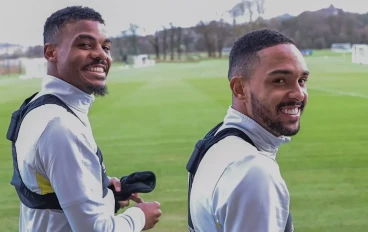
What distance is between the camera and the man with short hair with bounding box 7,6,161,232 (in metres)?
1.04

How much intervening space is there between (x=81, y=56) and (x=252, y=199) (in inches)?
22.5

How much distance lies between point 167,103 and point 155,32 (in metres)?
2.57

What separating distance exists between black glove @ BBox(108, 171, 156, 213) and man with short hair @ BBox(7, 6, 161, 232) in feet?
0.06

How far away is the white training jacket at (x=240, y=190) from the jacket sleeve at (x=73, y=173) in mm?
233

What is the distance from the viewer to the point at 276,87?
0.92 m

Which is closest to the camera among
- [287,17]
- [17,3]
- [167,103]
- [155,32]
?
[287,17]

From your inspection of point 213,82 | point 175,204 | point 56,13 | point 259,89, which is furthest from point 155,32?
point 213,82

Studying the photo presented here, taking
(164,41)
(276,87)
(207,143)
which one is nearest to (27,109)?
(207,143)

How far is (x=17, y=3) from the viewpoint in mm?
4168

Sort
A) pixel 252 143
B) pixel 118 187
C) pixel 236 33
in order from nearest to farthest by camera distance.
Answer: pixel 252 143 < pixel 118 187 < pixel 236 33

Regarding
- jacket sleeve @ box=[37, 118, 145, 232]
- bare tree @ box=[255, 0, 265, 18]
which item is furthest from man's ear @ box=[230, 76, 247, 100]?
bare tree @ box=[255, 0, 265, 18]

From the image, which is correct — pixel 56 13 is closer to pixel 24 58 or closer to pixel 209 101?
pixel 24 58

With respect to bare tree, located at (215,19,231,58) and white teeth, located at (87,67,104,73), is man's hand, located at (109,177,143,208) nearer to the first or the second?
white teeth, located at (87,67,104,73)

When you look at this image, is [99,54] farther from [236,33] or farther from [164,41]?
[164,41]
